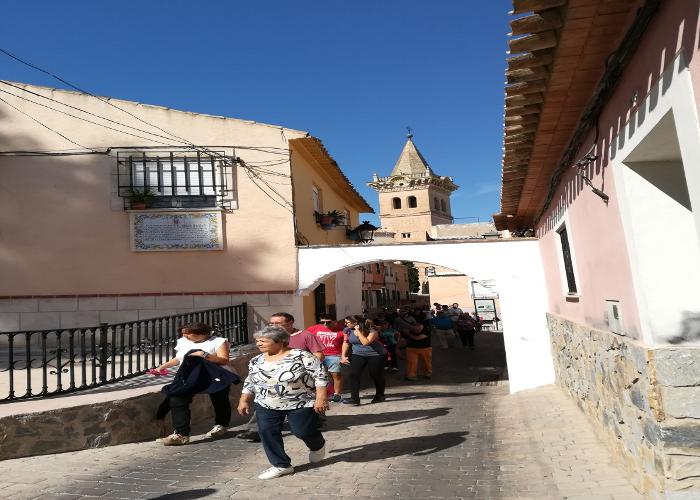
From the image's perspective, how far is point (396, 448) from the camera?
16.8 ft

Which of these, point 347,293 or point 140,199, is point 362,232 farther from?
point 140,199

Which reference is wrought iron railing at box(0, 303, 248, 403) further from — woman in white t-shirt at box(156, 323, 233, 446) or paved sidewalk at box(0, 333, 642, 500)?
paved sidewalk at box(0, 333, 642, 500)

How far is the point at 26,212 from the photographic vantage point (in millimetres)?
9750

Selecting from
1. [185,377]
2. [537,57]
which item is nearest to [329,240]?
[185,377]

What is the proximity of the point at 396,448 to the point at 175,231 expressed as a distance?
21.4 feet

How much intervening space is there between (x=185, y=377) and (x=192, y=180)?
5.57m

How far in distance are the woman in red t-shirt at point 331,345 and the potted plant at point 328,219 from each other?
5.49m

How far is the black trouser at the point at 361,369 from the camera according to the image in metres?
7.64

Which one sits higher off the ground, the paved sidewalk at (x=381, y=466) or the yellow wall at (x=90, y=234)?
the yellow wall at (x=90, y=234)

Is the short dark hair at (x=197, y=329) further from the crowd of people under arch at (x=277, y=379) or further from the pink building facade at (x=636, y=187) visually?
the pink building facade at (x=636, y=187)

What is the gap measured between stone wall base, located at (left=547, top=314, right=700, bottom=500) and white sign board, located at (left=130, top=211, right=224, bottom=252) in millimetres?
7245

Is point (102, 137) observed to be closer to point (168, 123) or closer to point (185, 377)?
point (168, 123)

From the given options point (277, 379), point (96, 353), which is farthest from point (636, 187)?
point (96, 353)

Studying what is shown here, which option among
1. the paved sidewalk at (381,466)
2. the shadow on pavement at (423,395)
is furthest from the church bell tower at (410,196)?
the paved sidewalk at (381,466)
